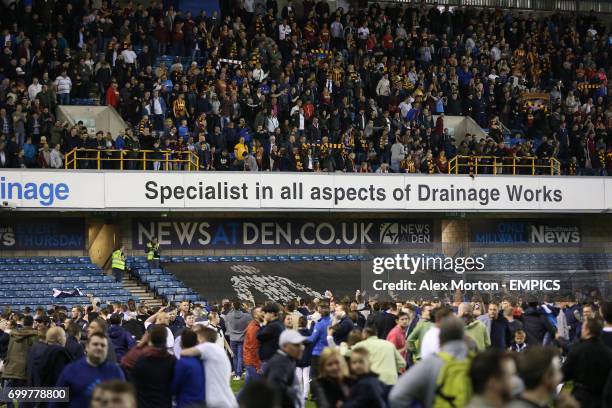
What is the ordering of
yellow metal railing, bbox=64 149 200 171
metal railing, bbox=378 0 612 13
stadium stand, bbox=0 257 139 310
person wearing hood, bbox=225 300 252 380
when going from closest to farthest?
person wearing hood, bbox=225 300 252 380 < stadium stand, bbox=0 257 139 310 < yellow metal railing, bbox=64 149 200 171 < metal railing, bbox=378 0 612 13

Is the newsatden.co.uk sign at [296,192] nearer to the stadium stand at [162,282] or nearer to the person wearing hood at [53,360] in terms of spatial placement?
the stadium stand at [162,282]

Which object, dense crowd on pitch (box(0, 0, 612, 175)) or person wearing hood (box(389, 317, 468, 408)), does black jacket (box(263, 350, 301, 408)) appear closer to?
person wearing hood (box(389, 317, 468, 408))

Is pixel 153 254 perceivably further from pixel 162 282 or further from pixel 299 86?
pixel 299 86

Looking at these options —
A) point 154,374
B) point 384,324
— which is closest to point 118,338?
point 384,324

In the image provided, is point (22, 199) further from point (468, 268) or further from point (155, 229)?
point (468, 268)

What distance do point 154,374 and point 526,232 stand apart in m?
28.6

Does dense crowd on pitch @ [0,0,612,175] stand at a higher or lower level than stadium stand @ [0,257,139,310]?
higher

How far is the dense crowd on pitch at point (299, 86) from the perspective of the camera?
33.9 metres

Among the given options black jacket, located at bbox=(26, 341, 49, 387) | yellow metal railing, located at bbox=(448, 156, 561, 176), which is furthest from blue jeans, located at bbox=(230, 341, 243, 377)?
yellow metal railing, located at bbox=(448, 156, 561, 176)

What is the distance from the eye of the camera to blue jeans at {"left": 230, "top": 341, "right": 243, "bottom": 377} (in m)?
22.5

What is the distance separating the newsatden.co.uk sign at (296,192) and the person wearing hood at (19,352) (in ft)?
53.0

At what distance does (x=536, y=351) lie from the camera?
8.00m

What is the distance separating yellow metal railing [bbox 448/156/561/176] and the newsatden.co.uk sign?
59 cm

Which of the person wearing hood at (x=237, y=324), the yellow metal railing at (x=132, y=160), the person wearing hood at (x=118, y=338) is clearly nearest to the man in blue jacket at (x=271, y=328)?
the person wearing hood at (x=118, y=338)
